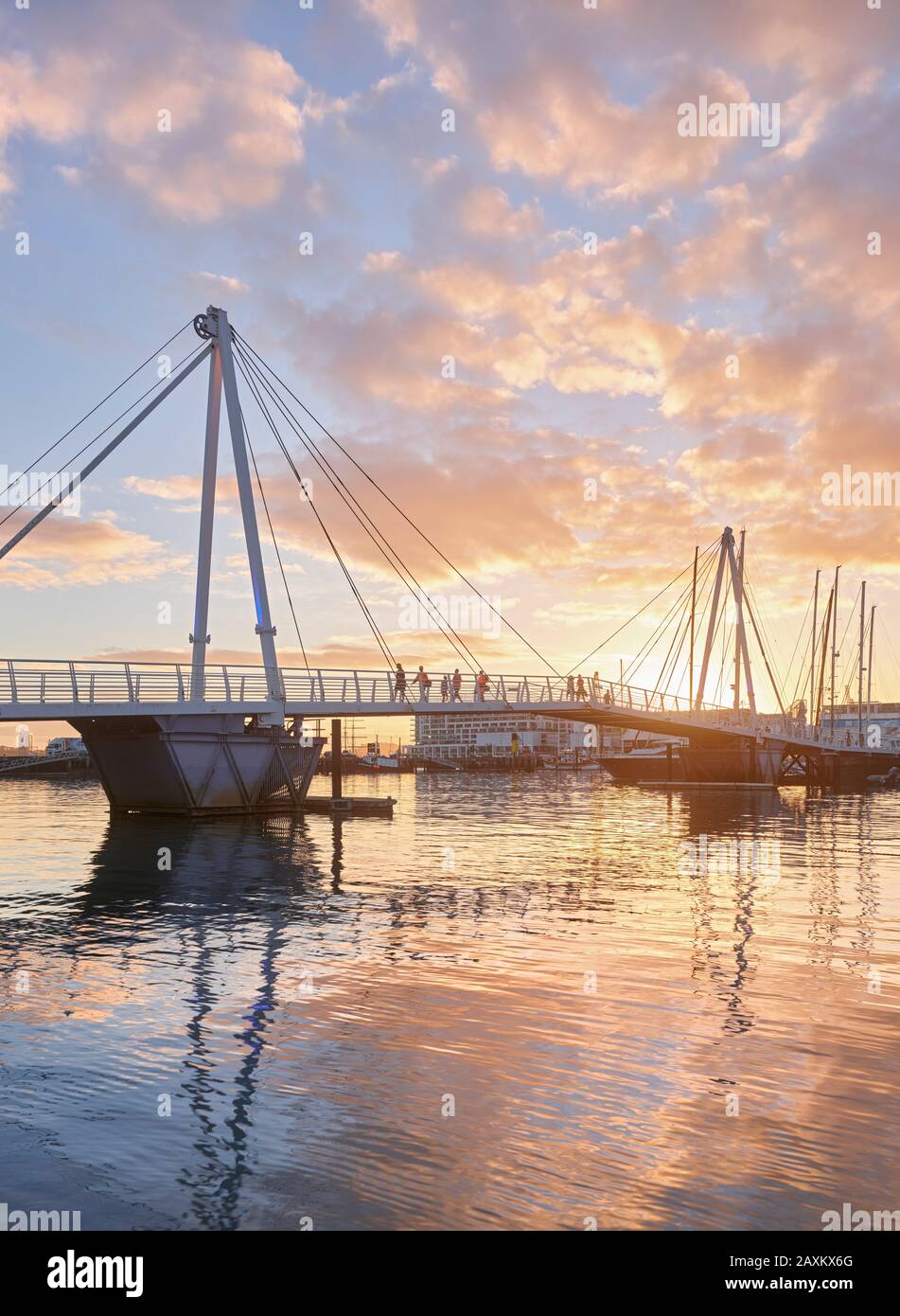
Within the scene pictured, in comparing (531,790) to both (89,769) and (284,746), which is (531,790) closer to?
(284,746)

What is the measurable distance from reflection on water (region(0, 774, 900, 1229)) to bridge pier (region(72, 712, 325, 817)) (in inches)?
648

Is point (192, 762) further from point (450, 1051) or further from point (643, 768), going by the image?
point (643, 768)

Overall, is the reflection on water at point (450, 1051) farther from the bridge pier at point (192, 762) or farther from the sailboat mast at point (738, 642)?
the sailboat mast at point (738, 642)

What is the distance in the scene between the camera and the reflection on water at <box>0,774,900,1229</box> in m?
8.01

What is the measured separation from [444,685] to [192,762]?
44.8 feet

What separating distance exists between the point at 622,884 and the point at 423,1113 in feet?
60.1

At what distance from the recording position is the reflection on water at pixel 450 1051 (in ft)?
26.3

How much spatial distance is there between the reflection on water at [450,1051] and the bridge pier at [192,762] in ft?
54.0

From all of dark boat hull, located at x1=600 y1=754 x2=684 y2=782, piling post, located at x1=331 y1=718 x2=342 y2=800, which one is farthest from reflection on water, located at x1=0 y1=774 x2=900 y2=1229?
dark boat hull, located at x1=600 y1=754 x2=684 y2=782

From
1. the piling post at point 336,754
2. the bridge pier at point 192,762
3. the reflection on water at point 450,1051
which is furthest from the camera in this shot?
the piling post at point 336,754

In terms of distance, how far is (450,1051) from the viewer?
11.7 m

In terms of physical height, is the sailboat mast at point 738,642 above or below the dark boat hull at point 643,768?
above

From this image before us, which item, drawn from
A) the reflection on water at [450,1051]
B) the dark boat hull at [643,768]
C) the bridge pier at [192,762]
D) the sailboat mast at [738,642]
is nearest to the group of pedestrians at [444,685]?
the bridge pier at [192,762]

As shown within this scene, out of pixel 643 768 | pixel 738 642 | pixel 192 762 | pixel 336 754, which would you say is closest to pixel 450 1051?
pixel 192 762
